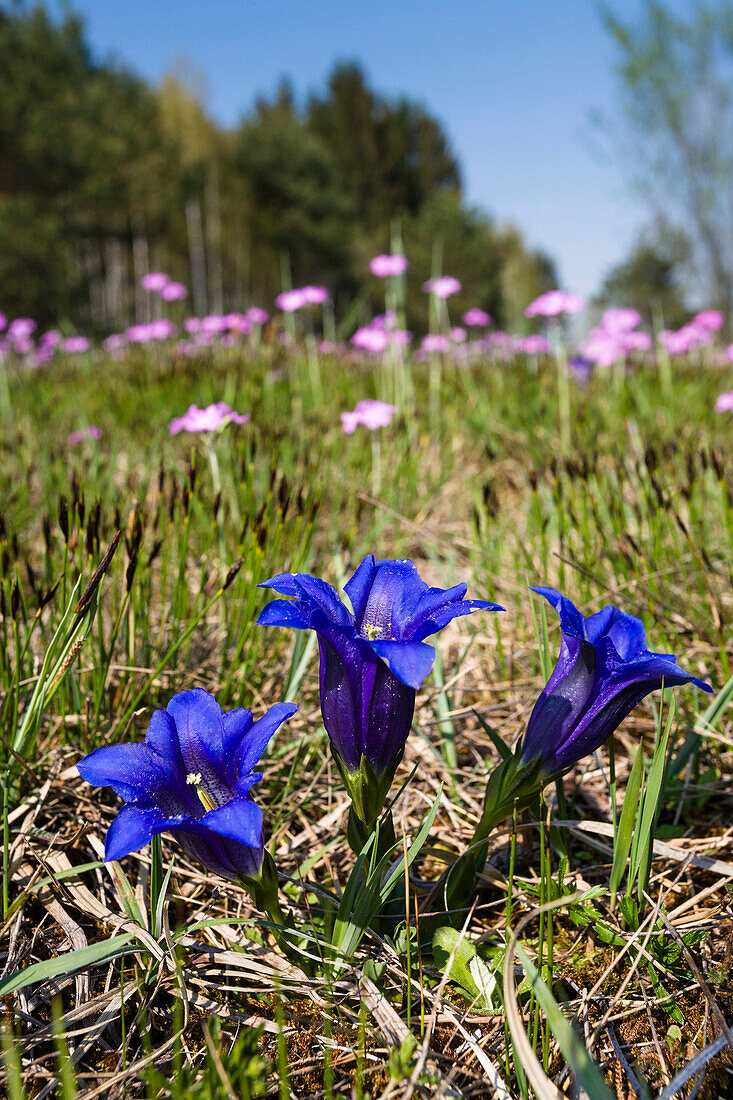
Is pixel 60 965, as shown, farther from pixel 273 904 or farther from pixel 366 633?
pixel 366 633

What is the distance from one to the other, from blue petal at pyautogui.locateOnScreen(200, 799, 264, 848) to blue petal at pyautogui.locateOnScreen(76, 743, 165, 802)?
18 centimetres

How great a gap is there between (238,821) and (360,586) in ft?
1.43

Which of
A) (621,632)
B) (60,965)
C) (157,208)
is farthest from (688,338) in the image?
(157,208)

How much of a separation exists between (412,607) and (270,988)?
76 centimetres

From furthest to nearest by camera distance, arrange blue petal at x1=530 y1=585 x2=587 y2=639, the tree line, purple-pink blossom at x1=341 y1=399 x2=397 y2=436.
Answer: the tree line
purple-pink blossom at x1=341 y1=399 x2=397 y2=436
blue petal at x1=530 y1=585 x2=587 y2=639

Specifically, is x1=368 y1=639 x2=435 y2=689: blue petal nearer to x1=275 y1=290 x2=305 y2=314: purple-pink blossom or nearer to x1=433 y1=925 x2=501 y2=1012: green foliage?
x1=433 y1=925 x2=501 y2=1012: green foliage

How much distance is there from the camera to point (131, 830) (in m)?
0.99

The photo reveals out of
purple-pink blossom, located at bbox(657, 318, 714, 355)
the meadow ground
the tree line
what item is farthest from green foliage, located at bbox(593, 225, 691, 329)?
the meadow ground

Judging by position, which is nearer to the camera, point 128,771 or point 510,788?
point 128,771

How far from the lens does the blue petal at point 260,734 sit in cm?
111

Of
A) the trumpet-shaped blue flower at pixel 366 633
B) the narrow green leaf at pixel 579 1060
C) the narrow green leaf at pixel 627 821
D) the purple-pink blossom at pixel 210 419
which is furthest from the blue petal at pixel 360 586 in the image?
the purple-pink blossom at pixel 210 419

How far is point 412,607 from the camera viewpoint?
1195 mm

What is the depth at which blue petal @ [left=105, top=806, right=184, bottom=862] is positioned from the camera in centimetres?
→ 96

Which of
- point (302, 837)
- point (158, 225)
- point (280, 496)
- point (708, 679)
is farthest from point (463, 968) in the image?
point (158, 225)
